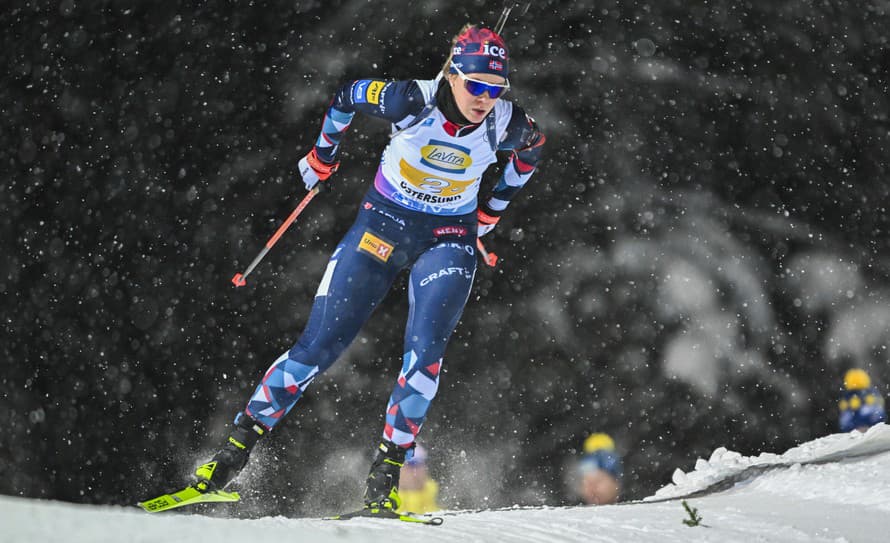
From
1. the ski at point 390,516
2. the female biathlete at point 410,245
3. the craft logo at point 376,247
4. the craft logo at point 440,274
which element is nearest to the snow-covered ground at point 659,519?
the ski at point 390,516

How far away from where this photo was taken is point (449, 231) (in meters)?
4.73

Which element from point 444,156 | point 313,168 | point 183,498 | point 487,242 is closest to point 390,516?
point 183,498

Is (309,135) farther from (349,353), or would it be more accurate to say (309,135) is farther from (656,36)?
(656,36)

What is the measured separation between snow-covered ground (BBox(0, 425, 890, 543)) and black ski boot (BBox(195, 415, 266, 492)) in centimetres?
109

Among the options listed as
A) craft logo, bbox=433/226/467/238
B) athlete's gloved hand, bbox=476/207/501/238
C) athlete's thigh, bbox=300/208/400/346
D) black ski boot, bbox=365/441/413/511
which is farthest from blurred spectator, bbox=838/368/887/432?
athlete's thigh, bbox=300/208/400/346

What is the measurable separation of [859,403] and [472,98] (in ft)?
18.6

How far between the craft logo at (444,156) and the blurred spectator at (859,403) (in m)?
5.33

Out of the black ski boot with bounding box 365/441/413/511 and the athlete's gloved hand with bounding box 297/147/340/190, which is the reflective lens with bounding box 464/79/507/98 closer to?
the athlete's gloved hand with bounding box 297/147/340/190

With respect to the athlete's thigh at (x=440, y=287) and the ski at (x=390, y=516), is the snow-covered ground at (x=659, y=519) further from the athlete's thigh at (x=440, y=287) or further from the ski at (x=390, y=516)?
the athlete's thigh at (x=440, y=287)

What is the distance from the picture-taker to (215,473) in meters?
4.37

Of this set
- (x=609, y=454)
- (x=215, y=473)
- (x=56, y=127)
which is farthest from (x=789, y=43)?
(x=56, y=127)

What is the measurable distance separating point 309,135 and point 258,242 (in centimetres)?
110

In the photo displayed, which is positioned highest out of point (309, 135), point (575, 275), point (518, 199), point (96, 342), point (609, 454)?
point (309, 135)

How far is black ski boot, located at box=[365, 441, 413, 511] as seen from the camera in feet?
14.1
